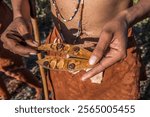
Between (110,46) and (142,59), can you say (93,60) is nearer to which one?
(110,46)

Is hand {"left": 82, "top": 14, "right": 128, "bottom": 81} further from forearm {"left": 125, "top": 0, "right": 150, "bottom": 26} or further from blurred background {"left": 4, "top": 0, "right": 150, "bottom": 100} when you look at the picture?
blurred background {"left": 4, "top": 0, "right": 150, "bottom": 100}

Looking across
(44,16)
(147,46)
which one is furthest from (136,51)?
(44,16)

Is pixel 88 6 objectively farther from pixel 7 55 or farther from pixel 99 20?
pixel 7 55

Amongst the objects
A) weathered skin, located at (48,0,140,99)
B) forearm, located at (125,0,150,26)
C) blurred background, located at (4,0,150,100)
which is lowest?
blurred background, located at (4,0,150,100)

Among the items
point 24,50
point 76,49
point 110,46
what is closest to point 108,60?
point 110,46

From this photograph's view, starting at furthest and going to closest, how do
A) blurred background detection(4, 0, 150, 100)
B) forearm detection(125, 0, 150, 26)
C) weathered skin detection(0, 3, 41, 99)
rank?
blurred background detection(4, 0, 150, 100) → weathered skin detection(0, 3, 41, 99) → forearm detection(125, 0, 150, 26)

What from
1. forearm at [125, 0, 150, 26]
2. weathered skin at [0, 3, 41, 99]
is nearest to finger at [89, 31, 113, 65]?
forearm at [125, 0, 150, 26]

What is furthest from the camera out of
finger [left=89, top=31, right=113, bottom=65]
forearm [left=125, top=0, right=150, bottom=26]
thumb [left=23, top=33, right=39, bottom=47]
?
thumb [left=23, top=33, right=39, bottom=47]
